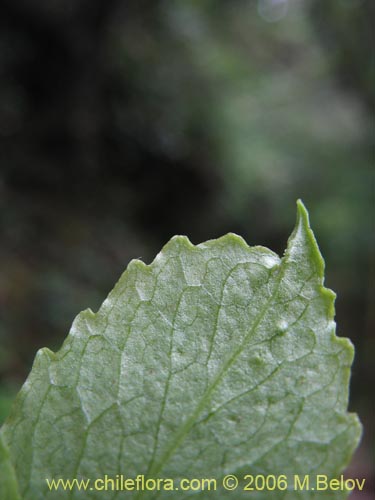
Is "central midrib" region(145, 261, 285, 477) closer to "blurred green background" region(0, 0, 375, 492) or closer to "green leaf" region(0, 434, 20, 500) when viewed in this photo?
"green leaf" region(0, 434, 20, 500)

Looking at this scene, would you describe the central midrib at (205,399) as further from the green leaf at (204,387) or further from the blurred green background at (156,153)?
the blurred green background at (156,153)

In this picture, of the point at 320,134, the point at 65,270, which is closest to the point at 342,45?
the point at 320,134

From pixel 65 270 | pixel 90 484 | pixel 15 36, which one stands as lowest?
pixel 90 484

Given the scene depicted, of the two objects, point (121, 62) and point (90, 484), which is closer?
point (90, 484)

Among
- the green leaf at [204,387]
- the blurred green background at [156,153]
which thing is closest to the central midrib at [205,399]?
the green leaf at [204,387]

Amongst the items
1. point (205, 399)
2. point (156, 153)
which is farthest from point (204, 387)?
point (156, 153)

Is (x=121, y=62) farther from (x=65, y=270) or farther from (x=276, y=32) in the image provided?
(x=276, y=32)
